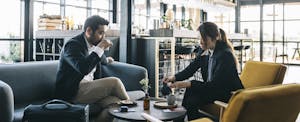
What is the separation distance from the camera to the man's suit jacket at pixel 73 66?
2.96 meters

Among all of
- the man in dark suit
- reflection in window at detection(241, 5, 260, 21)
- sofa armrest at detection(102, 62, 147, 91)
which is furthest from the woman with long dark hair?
reflection in window at detection(241, 5, 260, 21)

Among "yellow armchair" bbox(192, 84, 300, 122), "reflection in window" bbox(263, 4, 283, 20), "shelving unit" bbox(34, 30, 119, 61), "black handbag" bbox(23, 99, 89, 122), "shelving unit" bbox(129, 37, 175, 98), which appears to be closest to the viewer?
"yellow armchair" bbox(192, 84, 300, 122)

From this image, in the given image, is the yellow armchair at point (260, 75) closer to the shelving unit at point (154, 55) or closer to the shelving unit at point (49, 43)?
the shelving unit at point (154, 55)

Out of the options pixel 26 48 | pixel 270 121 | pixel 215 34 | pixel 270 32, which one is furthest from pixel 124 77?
pixel 270 32

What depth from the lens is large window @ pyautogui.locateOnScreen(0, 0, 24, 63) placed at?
637 centimetres

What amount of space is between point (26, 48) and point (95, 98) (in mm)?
3988

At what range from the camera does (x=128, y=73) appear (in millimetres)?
4039

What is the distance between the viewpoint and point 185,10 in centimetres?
1166

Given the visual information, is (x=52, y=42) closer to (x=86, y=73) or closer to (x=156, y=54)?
(x=156, y=54)

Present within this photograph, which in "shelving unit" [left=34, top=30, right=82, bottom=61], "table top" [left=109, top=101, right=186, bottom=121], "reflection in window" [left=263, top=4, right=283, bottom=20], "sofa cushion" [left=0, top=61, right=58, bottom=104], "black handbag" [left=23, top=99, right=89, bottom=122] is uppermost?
"reflection in window" [left=263, top=4, right=283, bottom=20]

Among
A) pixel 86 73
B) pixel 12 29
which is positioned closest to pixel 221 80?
pixel 86 73

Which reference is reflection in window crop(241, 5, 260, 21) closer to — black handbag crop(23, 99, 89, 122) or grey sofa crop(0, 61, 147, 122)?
grey sofa crop(0, 61, 147, 122)

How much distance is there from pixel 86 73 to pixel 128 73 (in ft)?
3.56

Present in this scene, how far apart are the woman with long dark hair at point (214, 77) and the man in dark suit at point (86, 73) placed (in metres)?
0.63
